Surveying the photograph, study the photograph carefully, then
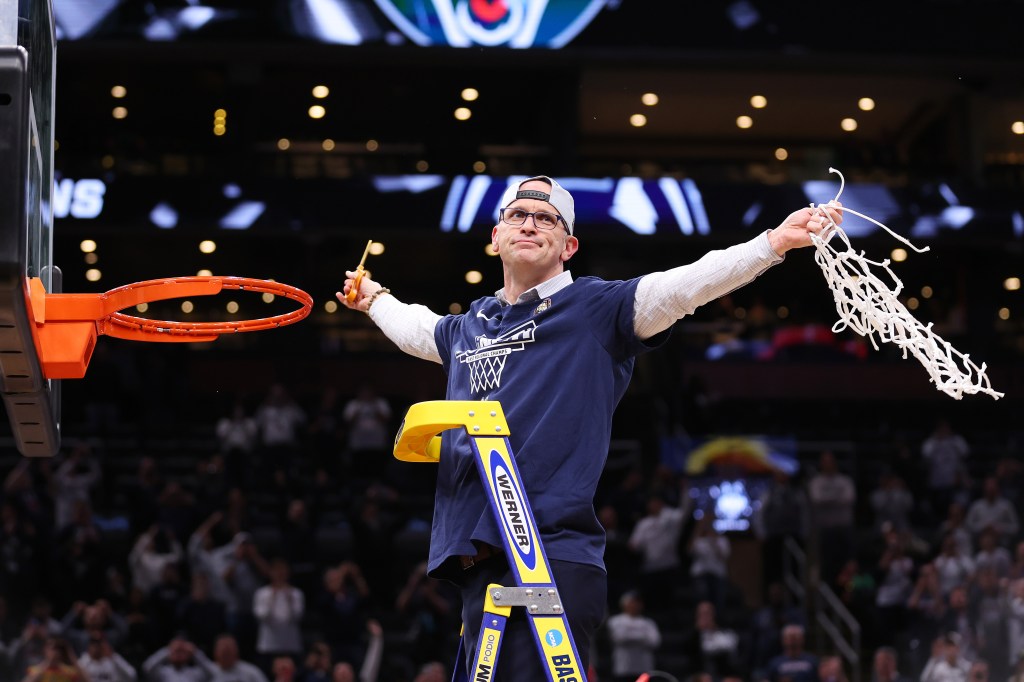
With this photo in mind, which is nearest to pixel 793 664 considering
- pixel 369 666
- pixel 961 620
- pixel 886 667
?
pixel 886 667

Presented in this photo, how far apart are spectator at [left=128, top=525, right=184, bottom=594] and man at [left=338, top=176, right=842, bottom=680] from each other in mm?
11935

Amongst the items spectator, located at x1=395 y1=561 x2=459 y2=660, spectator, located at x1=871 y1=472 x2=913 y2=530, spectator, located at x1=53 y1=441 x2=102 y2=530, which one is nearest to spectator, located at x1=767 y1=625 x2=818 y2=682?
spectator, located at x1=395 y1=561 x2=459 y2=660

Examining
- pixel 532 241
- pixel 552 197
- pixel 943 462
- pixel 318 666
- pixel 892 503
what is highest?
pixel 943 462

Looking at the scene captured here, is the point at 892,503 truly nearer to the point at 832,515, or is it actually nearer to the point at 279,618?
the point at 832,515

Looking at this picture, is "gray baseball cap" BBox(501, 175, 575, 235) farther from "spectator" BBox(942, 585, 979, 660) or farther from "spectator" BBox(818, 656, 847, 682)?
"spectator" BBox(942, 585, 979, 660)

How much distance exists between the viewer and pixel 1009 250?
87.4 ft

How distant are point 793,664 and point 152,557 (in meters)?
6.81

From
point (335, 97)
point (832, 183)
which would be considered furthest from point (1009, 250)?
point (335, 97)

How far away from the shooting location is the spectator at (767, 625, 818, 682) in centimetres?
1458

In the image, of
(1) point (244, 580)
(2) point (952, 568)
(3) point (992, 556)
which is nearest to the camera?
(1) point (244, 580)

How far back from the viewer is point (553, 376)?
4734mm

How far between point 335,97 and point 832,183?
32.1 feet

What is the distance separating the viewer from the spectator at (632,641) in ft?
50.2

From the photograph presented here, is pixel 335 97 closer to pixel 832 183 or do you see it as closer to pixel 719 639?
pixel 832 183
